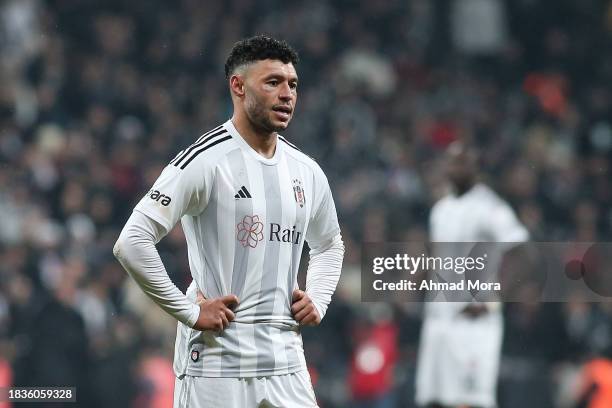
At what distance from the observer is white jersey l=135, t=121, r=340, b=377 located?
11.8ft

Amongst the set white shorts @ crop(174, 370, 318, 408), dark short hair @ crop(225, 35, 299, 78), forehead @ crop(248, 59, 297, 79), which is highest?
dark short hair @ crop(225, 35, 299, 78)

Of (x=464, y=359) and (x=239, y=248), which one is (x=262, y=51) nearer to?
(x=239, y=248)

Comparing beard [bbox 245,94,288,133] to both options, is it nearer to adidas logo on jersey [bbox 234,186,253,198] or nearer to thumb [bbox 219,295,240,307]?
adidas logo on jersey [bbox 234,186,253,198]

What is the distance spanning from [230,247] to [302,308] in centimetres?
34

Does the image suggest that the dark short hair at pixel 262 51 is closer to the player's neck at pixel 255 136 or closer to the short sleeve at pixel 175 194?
the player's neck at pixel 255 136

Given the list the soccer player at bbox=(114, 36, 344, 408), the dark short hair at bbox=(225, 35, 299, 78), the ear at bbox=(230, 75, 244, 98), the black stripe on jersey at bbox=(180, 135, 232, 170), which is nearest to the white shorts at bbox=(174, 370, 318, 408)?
the soccer player at bbox=(114, 36, 344, 408)

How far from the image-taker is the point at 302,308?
375 centimetres

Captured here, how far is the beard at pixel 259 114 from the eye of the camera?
12.0 feet

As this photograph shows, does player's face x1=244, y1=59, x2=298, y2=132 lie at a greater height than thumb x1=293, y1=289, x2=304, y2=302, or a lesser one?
greater

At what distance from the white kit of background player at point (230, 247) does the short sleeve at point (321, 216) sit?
139 mm

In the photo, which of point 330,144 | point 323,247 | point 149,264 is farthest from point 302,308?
point 330,144

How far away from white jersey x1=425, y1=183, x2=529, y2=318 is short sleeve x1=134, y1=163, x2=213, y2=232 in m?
3.23

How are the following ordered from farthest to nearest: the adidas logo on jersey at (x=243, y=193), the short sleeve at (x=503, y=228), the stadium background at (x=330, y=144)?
the stadium background at (x=330, y=144)
the short sleeve at (x=503, y=228)
the adidas logo on jersey at (x=243, y=193)

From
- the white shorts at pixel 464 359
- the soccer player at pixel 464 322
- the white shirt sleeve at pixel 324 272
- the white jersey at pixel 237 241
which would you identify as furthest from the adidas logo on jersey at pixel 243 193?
the white shorts at pixel 464 359
